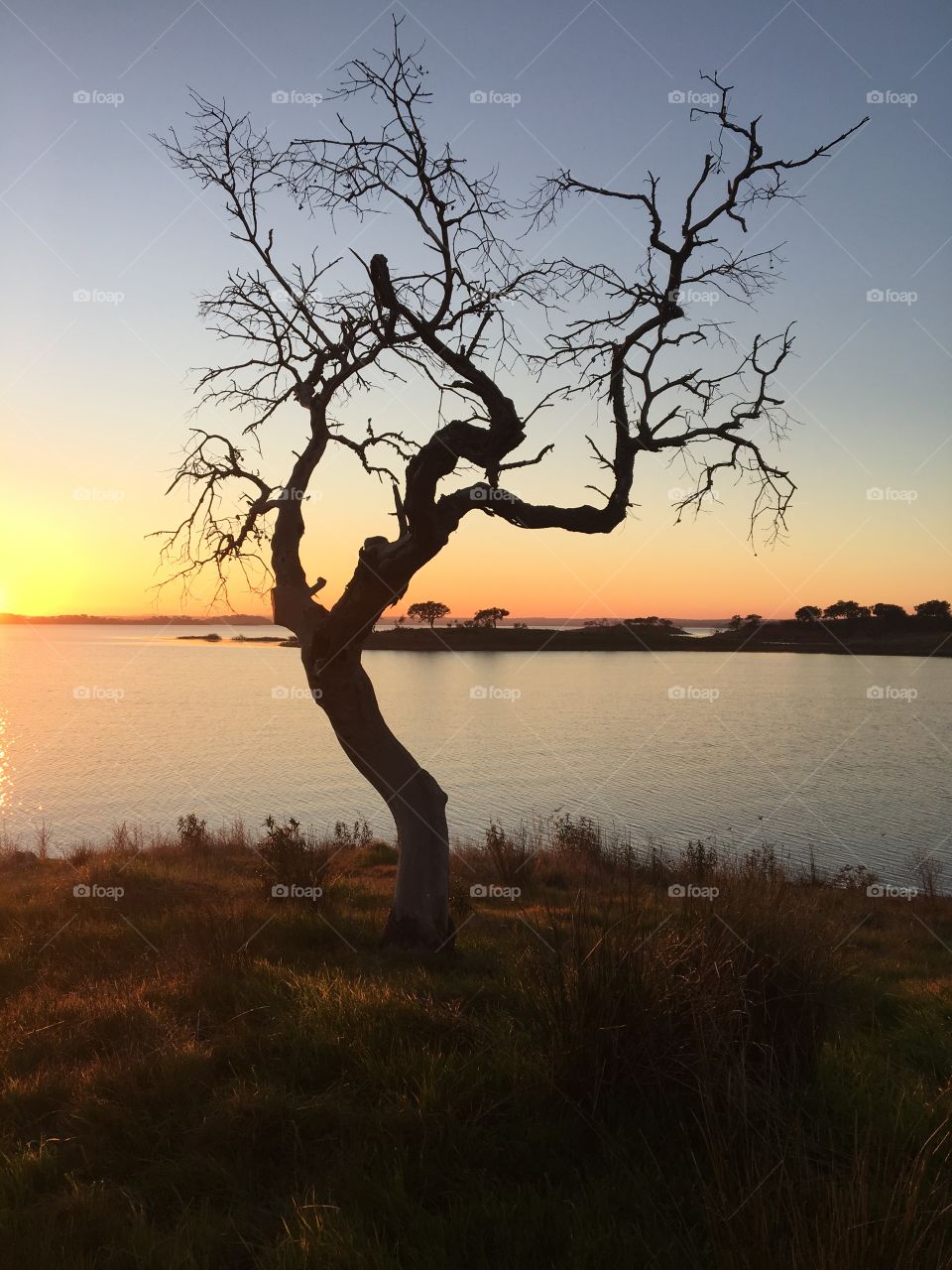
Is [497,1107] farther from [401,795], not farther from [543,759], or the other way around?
[543,759]

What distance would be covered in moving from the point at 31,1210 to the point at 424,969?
3.75 meters

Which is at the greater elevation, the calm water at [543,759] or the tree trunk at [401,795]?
the tree trunk at [401,795]

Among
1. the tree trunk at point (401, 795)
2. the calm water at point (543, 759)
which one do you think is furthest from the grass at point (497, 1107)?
the calm water at point (543, 759)

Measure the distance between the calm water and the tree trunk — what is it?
13.1 metres

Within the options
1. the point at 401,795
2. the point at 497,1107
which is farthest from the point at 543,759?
the point at 497,1107

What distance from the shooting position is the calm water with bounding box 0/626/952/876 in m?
24.0

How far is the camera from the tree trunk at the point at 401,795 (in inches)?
329

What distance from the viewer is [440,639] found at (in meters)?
131

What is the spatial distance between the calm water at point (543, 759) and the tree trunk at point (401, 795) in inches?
517

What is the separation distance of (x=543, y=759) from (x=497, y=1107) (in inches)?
1191

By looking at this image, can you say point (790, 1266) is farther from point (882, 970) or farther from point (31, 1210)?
point (882, 970)

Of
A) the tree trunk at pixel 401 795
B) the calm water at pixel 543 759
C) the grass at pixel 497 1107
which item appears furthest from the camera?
the calm water at pixel 543 759

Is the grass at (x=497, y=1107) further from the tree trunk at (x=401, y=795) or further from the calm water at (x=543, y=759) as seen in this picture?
the calm water at (x=543, y=759)

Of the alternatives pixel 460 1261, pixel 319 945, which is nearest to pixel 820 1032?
pixel 460 1261
